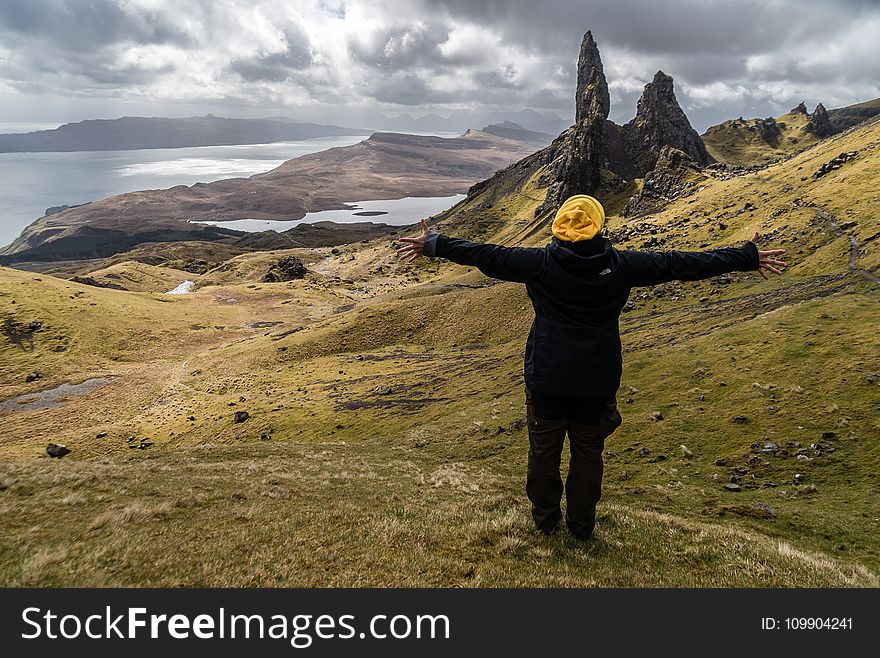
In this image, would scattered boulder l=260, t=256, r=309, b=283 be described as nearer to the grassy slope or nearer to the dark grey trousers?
the grassy slope

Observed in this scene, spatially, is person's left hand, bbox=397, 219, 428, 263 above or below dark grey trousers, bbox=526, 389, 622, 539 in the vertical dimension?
above

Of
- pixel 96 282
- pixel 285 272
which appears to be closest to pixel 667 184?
pixel 285 272

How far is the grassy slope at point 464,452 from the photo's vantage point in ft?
25.8

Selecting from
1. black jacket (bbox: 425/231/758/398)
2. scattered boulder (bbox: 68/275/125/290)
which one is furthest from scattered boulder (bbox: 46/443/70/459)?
scattered boulder (bbox: 68/275/125/290)

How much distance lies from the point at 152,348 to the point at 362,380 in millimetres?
50613

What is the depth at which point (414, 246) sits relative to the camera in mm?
8531

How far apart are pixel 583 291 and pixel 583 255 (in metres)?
0.62

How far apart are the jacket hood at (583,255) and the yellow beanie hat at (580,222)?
0.13 m

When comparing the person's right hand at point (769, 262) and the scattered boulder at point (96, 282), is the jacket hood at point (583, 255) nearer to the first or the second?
the person's right hand at point (769, 262)

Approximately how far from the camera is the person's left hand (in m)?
8.37

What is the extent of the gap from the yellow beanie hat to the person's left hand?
8.06 ft

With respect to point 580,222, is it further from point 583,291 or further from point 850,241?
point 850,241

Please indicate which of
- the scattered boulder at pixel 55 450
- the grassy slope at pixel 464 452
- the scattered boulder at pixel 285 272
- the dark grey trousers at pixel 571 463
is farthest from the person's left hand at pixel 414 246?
the scattered boulder at pixel 285 272
